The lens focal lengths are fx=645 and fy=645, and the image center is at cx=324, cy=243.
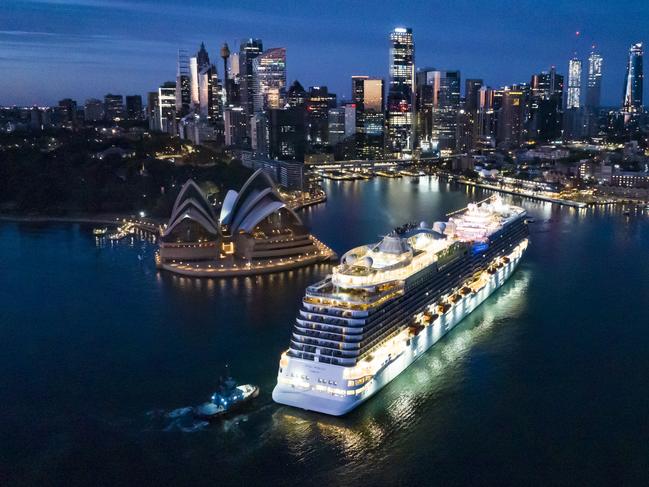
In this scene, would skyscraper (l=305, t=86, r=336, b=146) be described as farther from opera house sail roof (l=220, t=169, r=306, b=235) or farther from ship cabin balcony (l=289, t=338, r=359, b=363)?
ship cabin balcony (l=289, t=338, r=359, b=363)

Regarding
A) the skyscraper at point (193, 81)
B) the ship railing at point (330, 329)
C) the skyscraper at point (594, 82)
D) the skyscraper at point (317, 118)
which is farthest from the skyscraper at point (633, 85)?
the ship railing at point (330, 329)

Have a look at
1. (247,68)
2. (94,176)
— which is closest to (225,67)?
(247,68)

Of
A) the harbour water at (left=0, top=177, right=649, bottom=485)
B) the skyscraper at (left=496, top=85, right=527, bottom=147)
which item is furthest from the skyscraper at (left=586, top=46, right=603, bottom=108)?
the harbour water at (left=0, top=177, right=649, bottom=485)

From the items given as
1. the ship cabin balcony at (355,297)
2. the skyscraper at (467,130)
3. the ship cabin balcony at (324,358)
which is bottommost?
the ship cabin balcony at (324,358)

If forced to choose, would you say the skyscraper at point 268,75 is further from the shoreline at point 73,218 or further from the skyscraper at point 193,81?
the shoreline at point 73,218

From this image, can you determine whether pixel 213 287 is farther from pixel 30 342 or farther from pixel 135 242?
pixel 135 242

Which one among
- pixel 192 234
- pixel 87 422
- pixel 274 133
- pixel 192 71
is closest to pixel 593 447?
pixel 87 422
